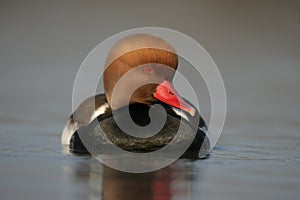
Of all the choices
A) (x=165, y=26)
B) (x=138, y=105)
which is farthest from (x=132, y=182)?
(x=165, y=26)

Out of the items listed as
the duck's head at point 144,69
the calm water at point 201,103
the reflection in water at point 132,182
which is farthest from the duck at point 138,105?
the reflection in water at point 132,182

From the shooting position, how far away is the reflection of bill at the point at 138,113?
26.3ft

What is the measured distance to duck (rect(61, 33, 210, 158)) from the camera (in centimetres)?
813

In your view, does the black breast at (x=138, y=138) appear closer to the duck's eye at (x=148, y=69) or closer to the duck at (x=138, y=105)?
the duck at (x=138, y=105)

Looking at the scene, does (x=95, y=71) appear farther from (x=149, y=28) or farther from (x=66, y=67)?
(x=149, y=28)

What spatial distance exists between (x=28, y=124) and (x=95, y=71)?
202cm

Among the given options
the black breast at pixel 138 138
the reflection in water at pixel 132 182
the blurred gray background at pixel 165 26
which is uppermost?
the blurred gray background at pixel 165 26

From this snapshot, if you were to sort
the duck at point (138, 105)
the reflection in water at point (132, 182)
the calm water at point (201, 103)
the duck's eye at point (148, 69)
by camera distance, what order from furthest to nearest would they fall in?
the duck's eye at point (148, 69) < the duck at point (138, 105) < the calm water at point (201, 103) < the reflection in water at point (132, 182)

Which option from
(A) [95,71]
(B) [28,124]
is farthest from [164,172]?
(A) [95,71]

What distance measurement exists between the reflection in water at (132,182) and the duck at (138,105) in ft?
1.18

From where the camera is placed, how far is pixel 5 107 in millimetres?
10875

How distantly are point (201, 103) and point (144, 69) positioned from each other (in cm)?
243

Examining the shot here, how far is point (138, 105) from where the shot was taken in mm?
8617

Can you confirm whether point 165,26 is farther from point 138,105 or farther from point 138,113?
point 138,113
